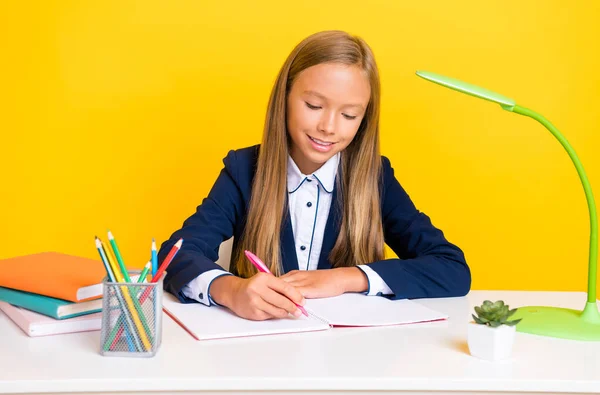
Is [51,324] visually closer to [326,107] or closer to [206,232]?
[206,232]

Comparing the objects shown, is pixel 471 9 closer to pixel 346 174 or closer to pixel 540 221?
pixel 540 221

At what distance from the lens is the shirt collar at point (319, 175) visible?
1.90 meters

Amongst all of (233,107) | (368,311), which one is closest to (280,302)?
(368,311)

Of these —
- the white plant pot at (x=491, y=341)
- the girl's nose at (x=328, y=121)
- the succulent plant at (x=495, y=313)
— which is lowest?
the white plant pot at (x=491, y=341)

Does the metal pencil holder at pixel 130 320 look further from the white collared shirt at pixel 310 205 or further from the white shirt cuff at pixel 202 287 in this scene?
the white collared shirt at pixel 310 205

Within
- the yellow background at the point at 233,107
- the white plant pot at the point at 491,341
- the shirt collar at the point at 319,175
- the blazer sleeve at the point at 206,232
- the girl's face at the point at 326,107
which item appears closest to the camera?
Result: the white plant pot at the point at 491,341

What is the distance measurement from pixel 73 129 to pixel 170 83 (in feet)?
1.13

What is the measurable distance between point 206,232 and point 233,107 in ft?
3.07

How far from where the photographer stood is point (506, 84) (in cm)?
262

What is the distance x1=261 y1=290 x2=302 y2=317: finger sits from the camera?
125 cm

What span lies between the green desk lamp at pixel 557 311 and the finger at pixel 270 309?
37 centimetres

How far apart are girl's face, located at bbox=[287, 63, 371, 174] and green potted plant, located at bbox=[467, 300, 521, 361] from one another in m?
0.76

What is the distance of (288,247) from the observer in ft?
6.28

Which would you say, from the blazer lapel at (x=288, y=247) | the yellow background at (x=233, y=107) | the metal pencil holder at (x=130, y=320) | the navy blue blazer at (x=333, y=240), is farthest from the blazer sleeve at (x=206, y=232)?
the yellow background at (x=233, y=107)
